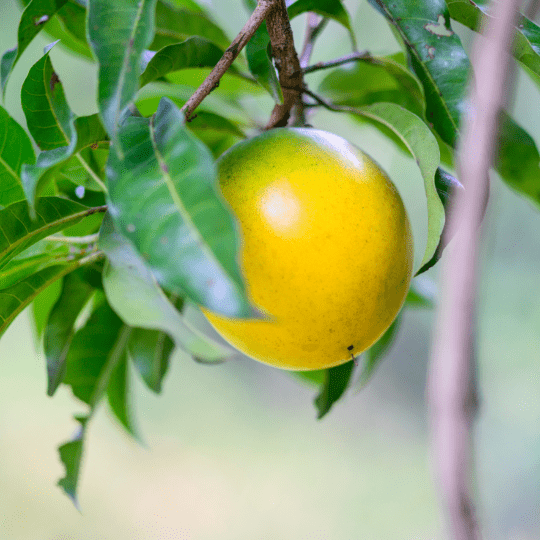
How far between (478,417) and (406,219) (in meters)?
0.32

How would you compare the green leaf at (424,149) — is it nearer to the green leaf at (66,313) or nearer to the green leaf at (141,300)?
the green leaf at (141,300)

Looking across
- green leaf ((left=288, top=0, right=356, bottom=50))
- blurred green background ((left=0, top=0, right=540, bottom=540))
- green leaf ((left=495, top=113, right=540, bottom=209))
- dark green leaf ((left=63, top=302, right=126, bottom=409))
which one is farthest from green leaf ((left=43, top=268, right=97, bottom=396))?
blurred green background ((left=0, top=0, right=540, bottom=540))

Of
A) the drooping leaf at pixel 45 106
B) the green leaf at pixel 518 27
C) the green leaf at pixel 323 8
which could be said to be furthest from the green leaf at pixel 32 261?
the green leaf at pixel 518 27

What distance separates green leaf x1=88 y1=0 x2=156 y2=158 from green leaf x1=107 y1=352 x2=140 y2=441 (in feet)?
1.68

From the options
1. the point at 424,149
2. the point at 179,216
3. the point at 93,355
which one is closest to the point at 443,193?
the point at 424,149

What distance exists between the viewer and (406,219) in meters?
0.51

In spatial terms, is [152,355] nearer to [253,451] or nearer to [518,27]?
[518,27]

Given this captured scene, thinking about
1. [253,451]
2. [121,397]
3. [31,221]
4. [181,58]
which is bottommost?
[253,451]

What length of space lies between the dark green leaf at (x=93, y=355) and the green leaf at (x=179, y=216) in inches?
15.0

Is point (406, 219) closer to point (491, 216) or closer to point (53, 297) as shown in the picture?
point (491, 216)

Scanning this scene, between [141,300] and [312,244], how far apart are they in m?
0.14

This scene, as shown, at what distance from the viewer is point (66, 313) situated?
0.67 m

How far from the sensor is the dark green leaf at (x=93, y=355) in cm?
71

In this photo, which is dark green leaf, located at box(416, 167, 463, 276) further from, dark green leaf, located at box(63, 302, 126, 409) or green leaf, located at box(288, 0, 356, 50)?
dark green leaf, located at box(63, 302, 126, 409)
